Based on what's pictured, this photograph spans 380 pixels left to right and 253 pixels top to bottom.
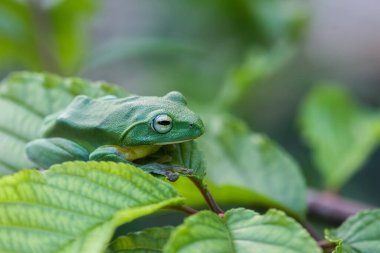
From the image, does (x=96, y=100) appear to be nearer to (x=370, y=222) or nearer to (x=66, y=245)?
(x=66, y=245)

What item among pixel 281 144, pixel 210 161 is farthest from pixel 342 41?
pixel 210 161

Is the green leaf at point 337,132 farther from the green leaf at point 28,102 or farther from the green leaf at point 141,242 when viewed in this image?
the green leaf at point 141,242

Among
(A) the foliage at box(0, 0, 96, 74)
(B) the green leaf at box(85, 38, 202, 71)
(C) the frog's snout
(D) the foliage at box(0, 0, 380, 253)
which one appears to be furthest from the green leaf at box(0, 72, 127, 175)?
(B) the green leaf at box(85, 38, 202, 71)

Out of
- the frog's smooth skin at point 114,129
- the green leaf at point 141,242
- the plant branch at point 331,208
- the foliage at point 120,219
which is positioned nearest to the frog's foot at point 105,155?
the frog's smooth skin at point 114,129

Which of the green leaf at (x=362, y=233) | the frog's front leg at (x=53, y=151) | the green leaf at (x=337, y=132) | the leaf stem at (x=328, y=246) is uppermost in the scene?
the green leaf at (x=337, y=132)

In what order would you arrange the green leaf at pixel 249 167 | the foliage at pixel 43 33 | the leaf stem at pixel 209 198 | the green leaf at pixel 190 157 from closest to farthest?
1. the leaf stem at pixel 209 198
2. the green leaf at pixel 190 157
3. the green leaf at pixel 249 167
4. the foliage at pixel 43 33

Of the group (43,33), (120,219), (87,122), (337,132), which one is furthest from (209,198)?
(43,33)
